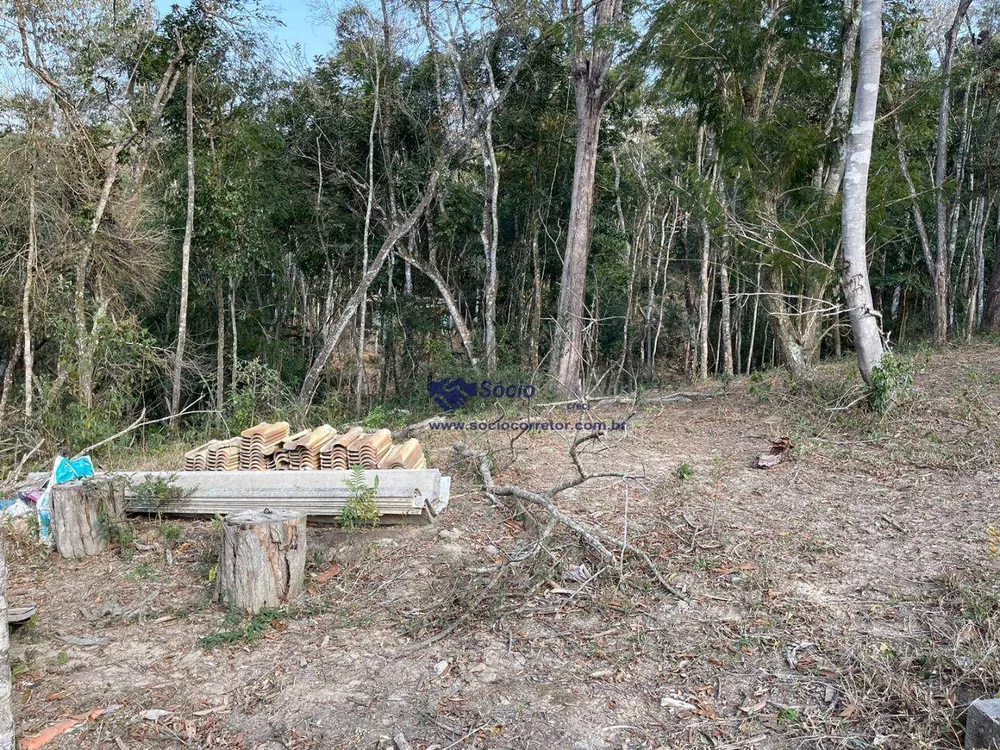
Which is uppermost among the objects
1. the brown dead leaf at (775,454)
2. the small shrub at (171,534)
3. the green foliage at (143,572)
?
the brown dead leaf at (775,454)

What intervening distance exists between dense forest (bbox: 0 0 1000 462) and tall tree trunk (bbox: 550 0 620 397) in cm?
4

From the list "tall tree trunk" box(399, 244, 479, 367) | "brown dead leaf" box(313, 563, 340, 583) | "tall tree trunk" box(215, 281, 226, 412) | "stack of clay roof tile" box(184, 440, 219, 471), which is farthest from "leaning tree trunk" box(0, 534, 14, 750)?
"tall tree trunk" box(399, 244, 479, 367)

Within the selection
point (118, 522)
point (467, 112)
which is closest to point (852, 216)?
point (118, 522)

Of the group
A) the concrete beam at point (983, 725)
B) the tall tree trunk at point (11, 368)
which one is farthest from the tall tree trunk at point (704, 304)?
the concrete beam at point (983, 725)

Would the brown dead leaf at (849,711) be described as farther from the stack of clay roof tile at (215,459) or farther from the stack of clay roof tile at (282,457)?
the stack of clay roof tile at (215,459)

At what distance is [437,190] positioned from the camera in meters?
13.0

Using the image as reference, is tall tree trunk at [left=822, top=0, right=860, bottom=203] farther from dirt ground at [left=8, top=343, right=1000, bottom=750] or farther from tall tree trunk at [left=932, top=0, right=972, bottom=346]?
dirt ground at [left=8, top=343, right=1000, bottom=750]

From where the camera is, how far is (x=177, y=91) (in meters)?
9.98

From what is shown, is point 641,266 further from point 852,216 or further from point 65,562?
point 65,562

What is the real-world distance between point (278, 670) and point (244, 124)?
9940 mm

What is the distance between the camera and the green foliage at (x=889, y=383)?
5.87m

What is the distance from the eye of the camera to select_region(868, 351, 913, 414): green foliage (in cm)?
587

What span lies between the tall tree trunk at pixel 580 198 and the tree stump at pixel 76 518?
654cm

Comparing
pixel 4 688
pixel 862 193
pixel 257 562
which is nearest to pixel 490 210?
pixel 862 193
